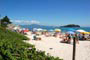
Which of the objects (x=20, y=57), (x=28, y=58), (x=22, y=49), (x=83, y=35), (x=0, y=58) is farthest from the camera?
(x=83, y=35)

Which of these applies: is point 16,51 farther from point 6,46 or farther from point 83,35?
point 83,35

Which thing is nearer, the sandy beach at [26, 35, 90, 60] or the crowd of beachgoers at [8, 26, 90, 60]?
the sandy beach at [26, 35, 90, 60]

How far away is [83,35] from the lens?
21.0 metres

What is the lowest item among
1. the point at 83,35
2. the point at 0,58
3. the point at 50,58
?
the point at 83,35

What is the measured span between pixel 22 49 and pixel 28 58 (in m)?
0.33

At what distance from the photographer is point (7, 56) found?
261 cm

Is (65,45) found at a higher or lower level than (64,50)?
lower

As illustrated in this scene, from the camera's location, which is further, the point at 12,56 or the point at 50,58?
the point at 50,58

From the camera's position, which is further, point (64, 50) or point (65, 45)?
point (65, 45)

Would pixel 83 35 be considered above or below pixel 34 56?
below

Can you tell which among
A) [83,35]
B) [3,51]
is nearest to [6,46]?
[3,51]

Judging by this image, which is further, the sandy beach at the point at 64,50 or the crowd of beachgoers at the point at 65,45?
the crowd of beachgoers at the point at 65,45

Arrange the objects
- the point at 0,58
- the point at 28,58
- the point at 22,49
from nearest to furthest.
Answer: the point at 0,58
the point at 28,58
the point at 22,49

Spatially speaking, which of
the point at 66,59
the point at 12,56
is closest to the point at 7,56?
the point at 12,56
